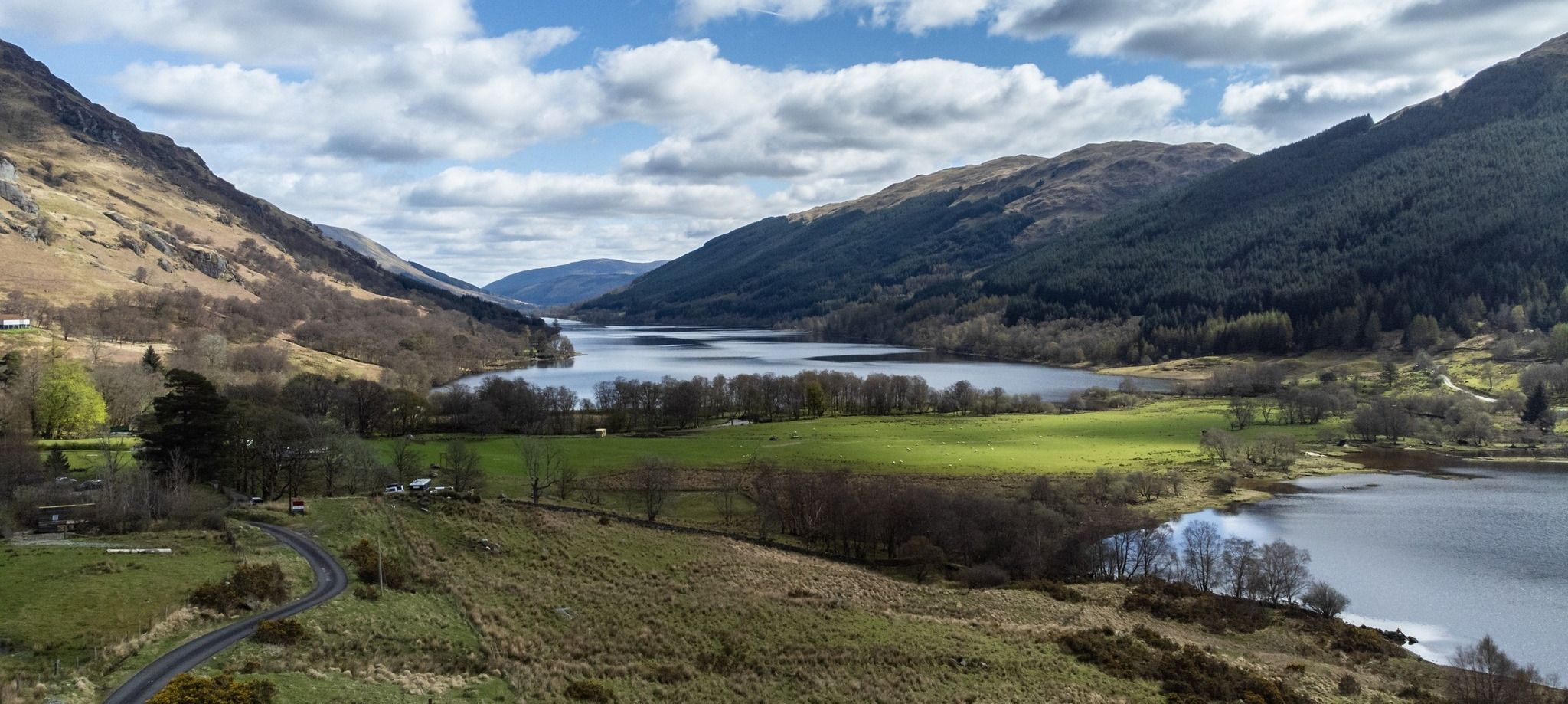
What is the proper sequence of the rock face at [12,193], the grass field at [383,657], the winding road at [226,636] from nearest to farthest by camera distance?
the winding road at [226,636], the grass field at [383,657], the rock face at [12,193]

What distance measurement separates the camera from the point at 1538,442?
88750 millimetres

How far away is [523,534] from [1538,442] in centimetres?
10730

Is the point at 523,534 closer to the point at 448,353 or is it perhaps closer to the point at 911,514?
the point at 911,514

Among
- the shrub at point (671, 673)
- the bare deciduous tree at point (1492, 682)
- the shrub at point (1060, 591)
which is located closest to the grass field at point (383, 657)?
the shrub at point (671, 673)

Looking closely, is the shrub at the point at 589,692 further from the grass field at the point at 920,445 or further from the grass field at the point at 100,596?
the grass field at the point at 920,445

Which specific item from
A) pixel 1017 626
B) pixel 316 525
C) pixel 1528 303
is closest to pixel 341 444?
pixel 316 525

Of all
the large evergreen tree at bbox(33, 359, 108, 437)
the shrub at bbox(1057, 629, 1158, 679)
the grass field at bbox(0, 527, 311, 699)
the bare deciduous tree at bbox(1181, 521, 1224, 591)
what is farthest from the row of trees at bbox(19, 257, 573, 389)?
the bare deciduous tree at bbox(1181, 521, 1224, 591)

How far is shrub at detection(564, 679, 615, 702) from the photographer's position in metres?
23.5

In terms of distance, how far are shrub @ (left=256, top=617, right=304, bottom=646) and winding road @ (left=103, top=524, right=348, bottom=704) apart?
0.56 m

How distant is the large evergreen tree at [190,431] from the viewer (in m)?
45.8

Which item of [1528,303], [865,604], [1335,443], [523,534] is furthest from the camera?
[1528,303]

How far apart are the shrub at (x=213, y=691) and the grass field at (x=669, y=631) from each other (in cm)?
84

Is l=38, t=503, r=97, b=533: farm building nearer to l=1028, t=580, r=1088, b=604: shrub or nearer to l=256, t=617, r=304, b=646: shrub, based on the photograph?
l=256, t=617, r=304, b=646: shrub

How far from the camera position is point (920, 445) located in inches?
3561
